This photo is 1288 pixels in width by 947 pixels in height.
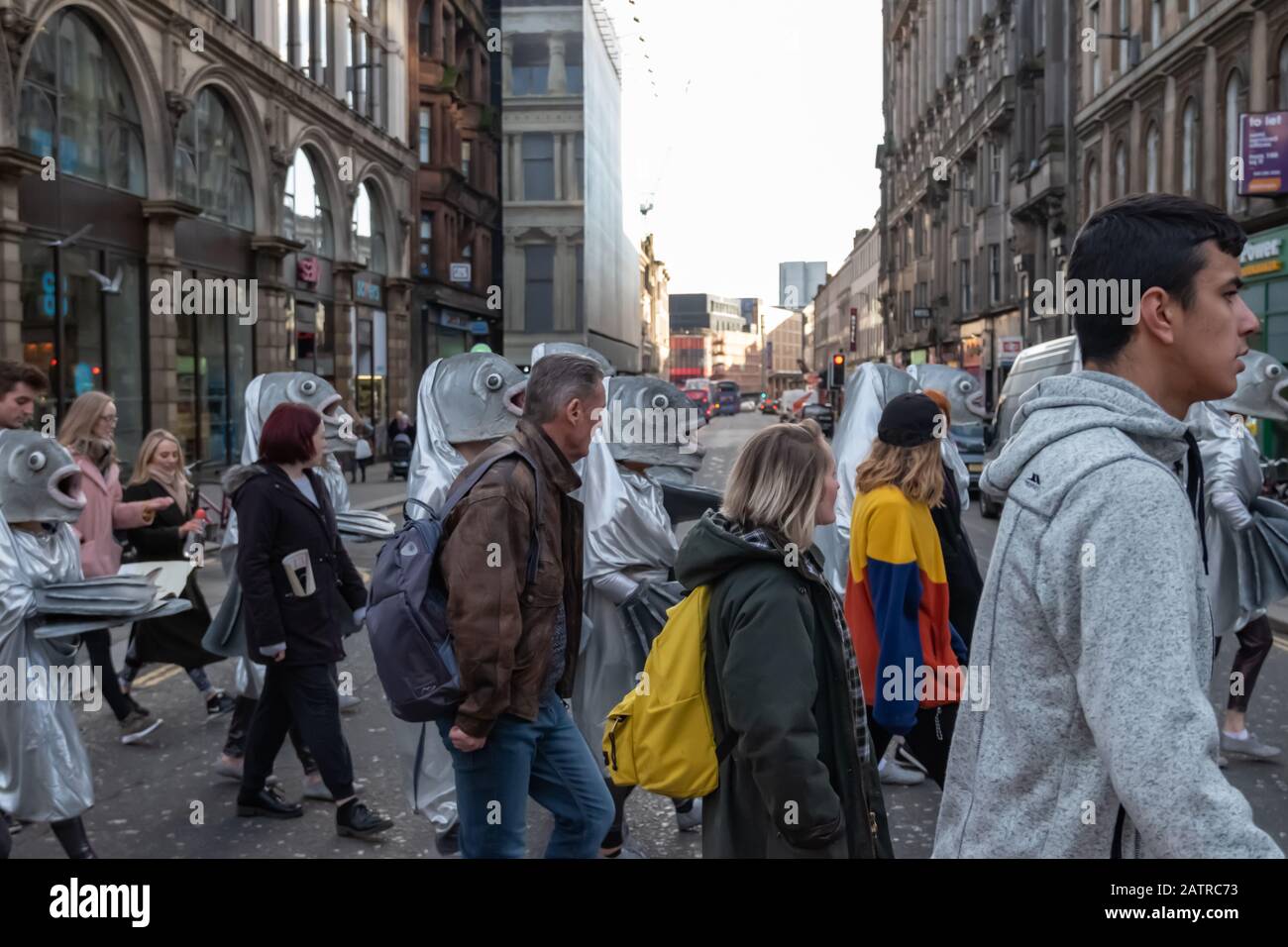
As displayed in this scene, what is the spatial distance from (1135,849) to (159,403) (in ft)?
75.9

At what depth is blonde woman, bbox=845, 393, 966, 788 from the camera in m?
4.70

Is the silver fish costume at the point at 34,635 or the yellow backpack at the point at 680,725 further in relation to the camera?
the silver fish costume at the point at 34,635

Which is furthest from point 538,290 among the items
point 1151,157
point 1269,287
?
point 1269,287

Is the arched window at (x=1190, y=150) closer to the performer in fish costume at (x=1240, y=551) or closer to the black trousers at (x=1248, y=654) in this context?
the performer in fish costume at (x=1240, y=551)

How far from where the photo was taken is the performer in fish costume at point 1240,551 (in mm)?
6344

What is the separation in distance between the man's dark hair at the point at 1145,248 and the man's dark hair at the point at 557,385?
6.40ft

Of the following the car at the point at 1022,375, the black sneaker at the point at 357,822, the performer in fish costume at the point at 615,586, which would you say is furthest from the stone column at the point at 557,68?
the black sneaker at the point at 357,822

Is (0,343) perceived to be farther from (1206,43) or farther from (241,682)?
(1206,43)

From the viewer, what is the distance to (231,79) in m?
25.5

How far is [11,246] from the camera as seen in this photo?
1761 cm

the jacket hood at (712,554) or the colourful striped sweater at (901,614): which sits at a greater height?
the jacket hood at (712,554)

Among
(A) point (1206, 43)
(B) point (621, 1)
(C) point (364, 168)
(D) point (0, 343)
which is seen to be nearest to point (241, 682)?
(D) point (0, 343)

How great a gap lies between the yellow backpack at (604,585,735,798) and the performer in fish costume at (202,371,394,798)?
2992 millimetres
